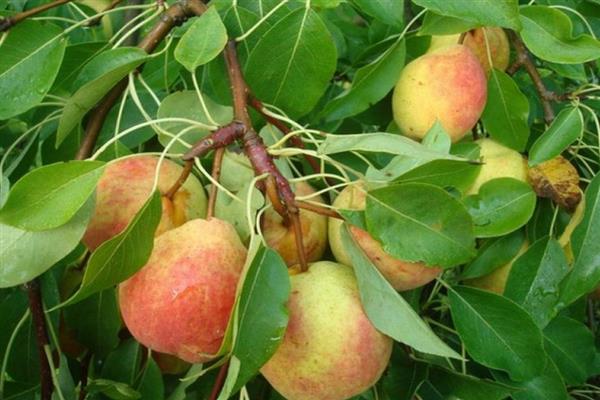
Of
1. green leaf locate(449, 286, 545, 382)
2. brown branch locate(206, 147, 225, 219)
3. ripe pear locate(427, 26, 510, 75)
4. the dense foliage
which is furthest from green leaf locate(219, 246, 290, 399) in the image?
ripe pear locate(427, 26, 510, 75)

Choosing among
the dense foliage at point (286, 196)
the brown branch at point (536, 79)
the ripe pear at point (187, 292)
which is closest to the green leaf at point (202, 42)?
the dense foliage at point (286, 196)

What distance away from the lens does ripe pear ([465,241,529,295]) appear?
1.36 m

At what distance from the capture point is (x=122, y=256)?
0.86 metres

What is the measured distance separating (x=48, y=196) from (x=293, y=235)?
30cm

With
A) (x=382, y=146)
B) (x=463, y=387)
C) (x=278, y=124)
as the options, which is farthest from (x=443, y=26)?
(x=463, y=387)

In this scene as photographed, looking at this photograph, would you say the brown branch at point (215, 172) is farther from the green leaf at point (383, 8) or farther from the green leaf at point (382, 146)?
the green leaf at point (383, 8)

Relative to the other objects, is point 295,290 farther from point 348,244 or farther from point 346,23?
point 346,23

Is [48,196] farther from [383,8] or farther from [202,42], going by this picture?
[383,8]

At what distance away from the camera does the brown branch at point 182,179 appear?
37.5 inches

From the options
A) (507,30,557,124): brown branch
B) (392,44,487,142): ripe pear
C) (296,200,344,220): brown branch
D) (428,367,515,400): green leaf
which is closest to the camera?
(296,200,344,220): brown branch

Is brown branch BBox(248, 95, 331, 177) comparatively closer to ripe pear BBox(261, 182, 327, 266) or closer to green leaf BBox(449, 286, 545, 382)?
ripe pear BBox(261, 182, 327, 266)

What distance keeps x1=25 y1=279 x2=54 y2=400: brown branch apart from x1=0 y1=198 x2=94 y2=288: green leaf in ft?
0.84

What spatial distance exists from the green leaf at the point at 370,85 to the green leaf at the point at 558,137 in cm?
24

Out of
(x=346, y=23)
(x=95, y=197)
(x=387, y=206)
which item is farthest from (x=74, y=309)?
(x=346, y=23)
